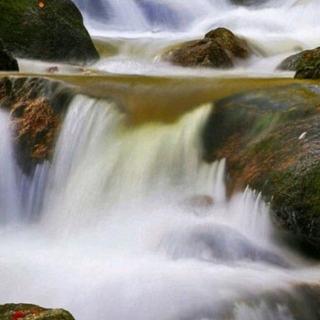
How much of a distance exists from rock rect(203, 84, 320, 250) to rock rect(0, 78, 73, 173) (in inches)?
66.3

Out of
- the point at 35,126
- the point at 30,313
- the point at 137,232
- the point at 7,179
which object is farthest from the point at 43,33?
the point at 30,313

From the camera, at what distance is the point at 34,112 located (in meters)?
6.95

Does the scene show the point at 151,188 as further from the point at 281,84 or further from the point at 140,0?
the point at 140,0

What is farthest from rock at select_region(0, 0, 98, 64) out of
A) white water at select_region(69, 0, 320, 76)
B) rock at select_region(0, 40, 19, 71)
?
rock at select_region(0, 40, 19, 71)

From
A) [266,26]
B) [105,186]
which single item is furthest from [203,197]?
[266,26]

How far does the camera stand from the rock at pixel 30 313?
11.3 feet

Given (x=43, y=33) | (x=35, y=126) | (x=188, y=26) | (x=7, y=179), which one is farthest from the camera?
(x=188, y=26)

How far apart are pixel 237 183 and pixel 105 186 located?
1.32 m

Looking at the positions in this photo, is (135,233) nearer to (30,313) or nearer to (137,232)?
(137,232)

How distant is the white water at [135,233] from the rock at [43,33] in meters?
3.65

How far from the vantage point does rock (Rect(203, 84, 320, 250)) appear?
196 inches

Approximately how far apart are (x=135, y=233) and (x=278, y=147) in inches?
58.5

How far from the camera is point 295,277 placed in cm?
465

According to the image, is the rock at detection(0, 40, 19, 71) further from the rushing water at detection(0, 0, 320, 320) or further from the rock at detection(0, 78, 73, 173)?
the rushing water at detection(0, 0, 320, 320)
